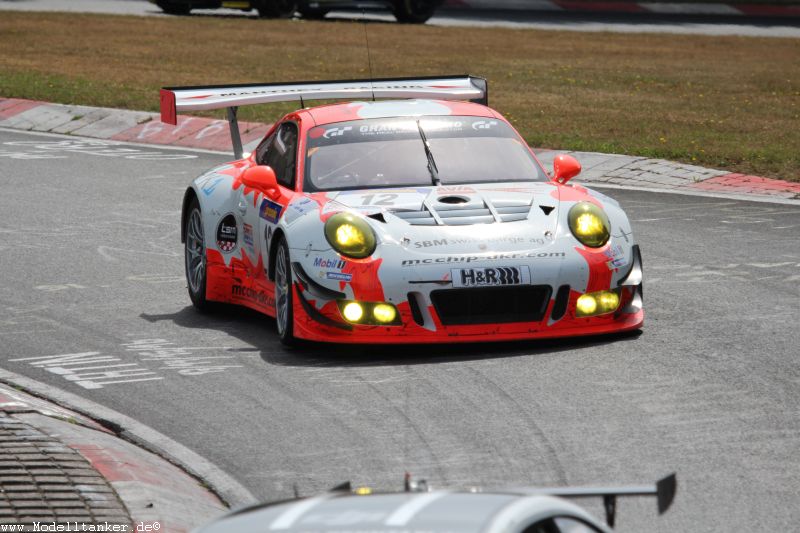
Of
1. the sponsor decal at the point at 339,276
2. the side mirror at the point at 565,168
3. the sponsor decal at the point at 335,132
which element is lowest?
the sponsor decal at the point at 339,276

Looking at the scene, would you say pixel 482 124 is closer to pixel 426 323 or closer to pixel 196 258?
pixel 426 323

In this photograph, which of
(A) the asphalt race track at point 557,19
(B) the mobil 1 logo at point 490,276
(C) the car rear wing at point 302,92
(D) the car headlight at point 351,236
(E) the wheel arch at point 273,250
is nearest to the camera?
(B) the mobil 1 logo at point 490,276

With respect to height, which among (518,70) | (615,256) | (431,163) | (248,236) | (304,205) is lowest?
(518,70)

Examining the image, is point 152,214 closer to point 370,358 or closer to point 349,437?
point 370,358

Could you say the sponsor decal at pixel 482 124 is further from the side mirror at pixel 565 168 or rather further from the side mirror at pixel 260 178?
the side mirror at pixel 260 178

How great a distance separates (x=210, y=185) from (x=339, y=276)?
7.16 ft

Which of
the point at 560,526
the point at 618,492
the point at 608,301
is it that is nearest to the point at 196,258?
the point at 608,301

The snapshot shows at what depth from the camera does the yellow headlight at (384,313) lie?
28.7ft

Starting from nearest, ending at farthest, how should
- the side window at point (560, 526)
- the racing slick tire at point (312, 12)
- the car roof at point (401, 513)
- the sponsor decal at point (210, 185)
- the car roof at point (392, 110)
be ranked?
the car roof at point (401, 513)
the side window at point (560, 526)
the car roof at point (392, 110)
the sponsor decal at point (210, 185)
the racing slick tire at point (312, 12)

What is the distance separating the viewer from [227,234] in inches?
406

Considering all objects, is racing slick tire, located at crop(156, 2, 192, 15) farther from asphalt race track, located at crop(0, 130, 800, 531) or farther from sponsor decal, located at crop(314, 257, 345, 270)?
sponsor decal, located at crop(314, 257, 345, 270)

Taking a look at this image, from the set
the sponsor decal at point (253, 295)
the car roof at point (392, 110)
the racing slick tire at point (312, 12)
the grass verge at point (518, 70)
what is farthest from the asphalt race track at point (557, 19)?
the sponsor decal at point (253, 295)

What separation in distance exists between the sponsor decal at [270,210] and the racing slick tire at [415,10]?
31.9m

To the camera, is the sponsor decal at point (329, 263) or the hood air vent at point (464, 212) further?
the hood air vent at point (464, 212)
